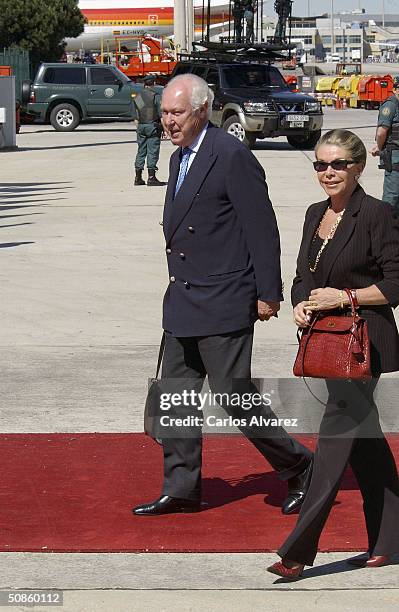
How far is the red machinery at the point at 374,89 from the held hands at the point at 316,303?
49038 mm

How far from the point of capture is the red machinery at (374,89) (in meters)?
53.2

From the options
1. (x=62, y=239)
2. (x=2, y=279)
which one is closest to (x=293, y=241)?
(x=62, y=239)

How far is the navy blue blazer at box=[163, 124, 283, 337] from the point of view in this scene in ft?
17.2

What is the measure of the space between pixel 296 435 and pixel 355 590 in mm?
2432

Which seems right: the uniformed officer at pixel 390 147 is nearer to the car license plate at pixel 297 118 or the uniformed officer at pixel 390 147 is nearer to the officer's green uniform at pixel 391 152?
the officer's green uniform at pixel 391 152

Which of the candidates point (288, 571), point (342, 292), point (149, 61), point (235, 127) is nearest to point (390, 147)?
point (342, 292)

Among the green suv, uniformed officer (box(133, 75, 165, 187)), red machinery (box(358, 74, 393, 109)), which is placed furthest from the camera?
red machinery (box(358, 74, 393, 109))

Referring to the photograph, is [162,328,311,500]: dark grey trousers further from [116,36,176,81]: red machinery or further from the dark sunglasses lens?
[116,36,176,81]: red machinery

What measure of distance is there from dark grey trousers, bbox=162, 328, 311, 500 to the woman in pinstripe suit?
26.2 inches

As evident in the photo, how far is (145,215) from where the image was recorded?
17219 mm

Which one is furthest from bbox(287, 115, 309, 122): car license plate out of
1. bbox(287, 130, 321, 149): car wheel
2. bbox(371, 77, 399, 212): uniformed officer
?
bbox(371, 77, 399, 212): uniformed officer

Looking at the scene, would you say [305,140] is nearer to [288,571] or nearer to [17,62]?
[17,62]

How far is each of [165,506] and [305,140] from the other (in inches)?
991

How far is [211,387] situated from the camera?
5418 mm
